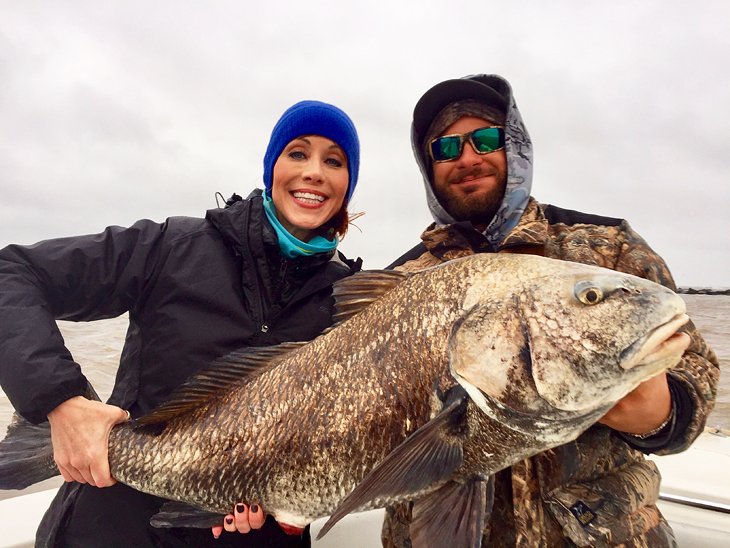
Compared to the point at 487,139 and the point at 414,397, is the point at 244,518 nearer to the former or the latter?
the point at 414,397

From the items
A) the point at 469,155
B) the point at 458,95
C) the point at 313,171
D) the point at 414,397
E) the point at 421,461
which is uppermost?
the point at 458,95

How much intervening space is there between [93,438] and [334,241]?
5.69 ft

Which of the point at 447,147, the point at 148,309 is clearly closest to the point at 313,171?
the point at 447,147

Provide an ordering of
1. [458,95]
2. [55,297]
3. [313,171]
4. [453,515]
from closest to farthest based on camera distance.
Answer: [453,515]
[55,297]
[313,171]
[458,95]

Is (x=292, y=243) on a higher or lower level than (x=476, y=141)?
lower

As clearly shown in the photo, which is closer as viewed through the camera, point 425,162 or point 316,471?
point 316,471

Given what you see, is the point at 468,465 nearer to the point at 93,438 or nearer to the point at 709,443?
the point at 93,438

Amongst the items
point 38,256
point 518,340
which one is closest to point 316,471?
point 518,340

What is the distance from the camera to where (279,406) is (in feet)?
7.09

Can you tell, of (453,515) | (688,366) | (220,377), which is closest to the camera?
(453,515)

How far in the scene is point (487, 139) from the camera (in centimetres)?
315

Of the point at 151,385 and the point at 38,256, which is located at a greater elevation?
the point at 38,256

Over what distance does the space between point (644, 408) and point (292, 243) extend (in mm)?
1977

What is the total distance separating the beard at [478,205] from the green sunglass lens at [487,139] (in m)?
0.26
